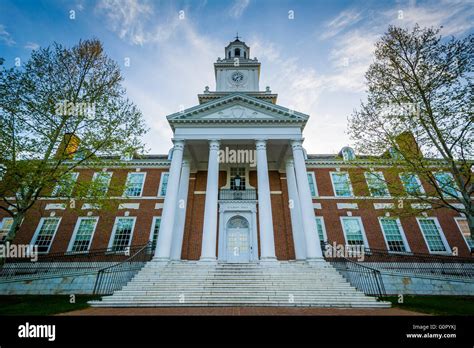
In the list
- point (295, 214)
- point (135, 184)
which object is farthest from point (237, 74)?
point (295, 214)

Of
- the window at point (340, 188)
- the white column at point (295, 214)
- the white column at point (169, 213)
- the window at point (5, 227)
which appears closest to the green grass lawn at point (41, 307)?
the white column at point (169, 213)

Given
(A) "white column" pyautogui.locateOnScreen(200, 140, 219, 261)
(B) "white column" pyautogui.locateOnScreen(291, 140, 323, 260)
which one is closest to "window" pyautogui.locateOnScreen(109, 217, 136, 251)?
(A) "white column" pyautogui.locateOnScreen(200, 140, 219, 261)

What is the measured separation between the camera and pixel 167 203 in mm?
12969

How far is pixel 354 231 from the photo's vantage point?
16969 millimetres

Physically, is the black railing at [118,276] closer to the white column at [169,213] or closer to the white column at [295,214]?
the white column at [169,213]

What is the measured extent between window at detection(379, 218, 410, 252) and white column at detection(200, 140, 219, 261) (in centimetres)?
1292

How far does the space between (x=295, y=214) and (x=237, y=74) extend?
50.8 ft

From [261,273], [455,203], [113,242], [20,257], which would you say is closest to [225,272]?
[261,273]

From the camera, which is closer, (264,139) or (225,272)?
(225,272)

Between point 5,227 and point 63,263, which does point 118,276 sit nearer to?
point 63,263

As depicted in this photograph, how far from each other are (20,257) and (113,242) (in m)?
6.01

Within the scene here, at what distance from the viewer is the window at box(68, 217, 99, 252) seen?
53.9ft

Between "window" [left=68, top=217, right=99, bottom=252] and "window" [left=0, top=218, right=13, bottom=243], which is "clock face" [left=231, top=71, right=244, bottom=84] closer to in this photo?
"window" [left=68, top=217, right=99, bottom=252]
